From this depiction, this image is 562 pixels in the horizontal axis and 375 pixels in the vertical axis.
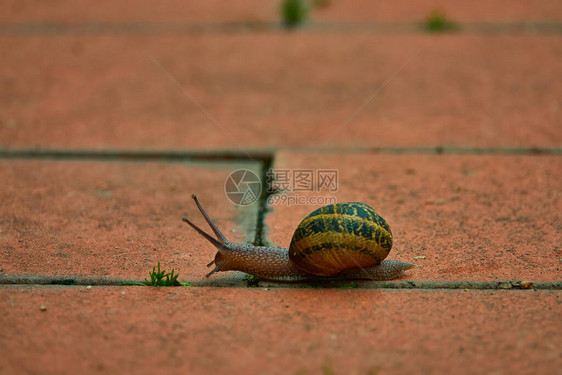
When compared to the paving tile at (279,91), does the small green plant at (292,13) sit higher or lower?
higher

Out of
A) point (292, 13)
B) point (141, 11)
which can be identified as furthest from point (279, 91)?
point (141, 11)

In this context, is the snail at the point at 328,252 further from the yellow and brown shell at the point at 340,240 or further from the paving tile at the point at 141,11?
the paving tile at the point at 141,11

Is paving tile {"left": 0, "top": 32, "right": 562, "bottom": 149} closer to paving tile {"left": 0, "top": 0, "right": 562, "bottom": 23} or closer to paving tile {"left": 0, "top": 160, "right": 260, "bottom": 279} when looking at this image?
paving tile {"left": 0, "top": 160, "right": 260, "bottom": 279}

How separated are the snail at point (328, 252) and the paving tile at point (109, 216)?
17 centimetres

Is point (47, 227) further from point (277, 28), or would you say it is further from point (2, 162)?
point (277, 28)

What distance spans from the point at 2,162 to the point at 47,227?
905 millimetres

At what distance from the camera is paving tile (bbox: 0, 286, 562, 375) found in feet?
5.82

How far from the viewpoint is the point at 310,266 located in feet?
7.50

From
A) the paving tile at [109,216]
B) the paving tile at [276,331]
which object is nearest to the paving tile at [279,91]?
the paving tile at [109,216]

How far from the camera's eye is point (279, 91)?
14.1 feet

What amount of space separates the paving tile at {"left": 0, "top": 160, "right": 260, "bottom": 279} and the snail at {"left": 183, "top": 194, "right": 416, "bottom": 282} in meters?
0.17

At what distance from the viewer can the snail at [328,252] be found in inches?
88.3

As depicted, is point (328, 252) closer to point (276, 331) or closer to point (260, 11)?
point (276, 331)

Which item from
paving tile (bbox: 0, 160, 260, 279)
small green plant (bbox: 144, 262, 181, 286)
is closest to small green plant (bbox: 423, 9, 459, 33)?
paving tile (bbox: 0, 160, 260, 279)
